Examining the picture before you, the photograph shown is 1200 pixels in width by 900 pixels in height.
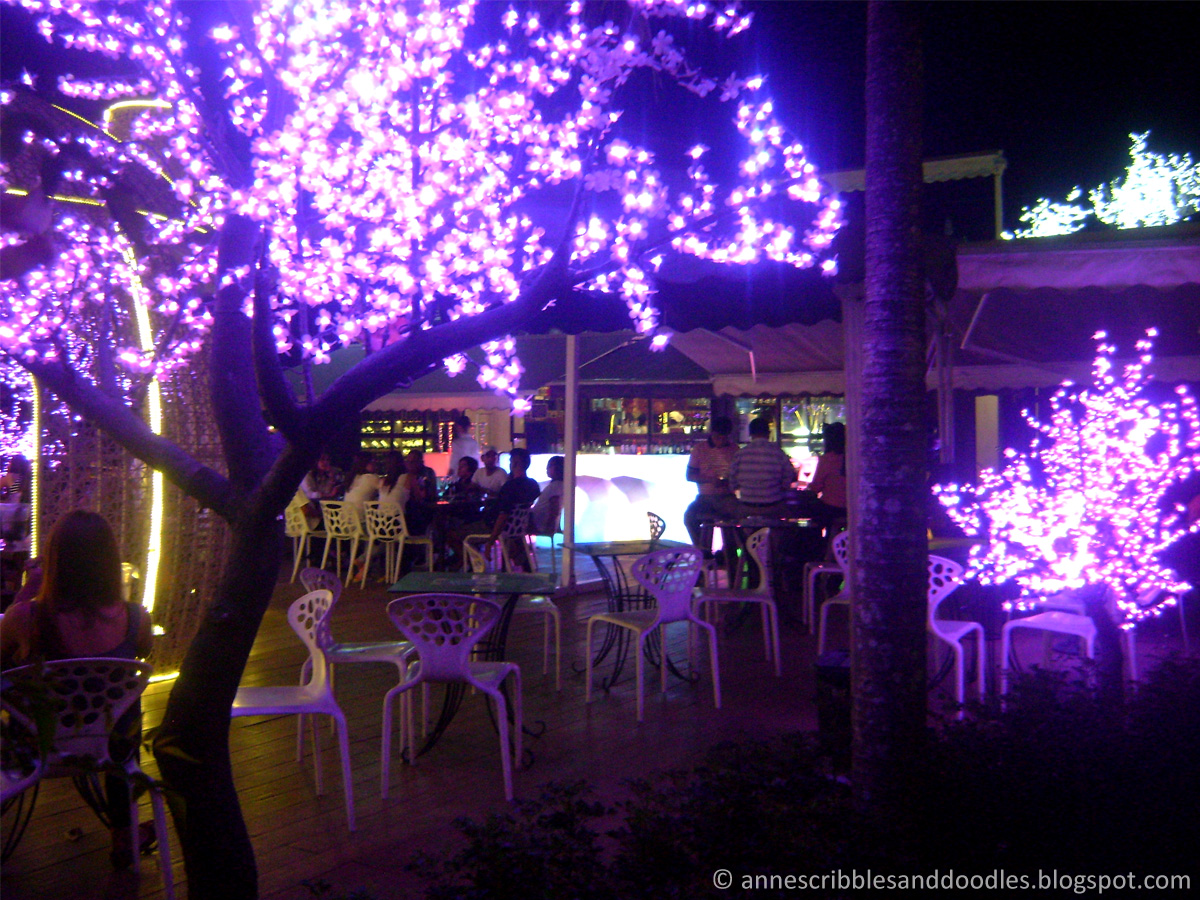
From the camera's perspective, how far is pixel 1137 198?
2489 cm

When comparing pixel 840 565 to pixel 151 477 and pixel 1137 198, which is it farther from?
pixel 1137 198

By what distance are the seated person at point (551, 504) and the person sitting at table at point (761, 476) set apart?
225 centimetres

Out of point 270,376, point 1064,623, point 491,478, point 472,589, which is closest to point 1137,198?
point 491,478

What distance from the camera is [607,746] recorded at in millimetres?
4688

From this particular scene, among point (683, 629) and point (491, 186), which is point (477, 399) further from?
point (491, 186)

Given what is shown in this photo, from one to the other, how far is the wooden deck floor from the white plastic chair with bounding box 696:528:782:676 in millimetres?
153

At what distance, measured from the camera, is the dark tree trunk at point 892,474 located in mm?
2777

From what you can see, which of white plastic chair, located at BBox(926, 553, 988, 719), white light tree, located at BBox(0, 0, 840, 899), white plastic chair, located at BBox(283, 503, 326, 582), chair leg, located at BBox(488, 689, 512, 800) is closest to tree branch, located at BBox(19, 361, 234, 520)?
white light tree, located at BBox(0, 0, 840, 899)

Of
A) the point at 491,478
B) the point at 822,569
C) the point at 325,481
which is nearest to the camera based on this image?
the point at 822,569

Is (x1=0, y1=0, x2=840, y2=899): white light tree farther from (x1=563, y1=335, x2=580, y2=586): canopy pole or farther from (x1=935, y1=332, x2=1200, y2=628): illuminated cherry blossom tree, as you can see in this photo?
(x1=563, y1=335, x2=580, y2=586): canopy pole

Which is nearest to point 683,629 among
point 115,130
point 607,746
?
point 607,746

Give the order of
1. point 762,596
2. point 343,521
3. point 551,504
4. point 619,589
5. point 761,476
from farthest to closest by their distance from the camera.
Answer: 1. point 343,521
2. point 551,504
3. point 761,476
4. point 619,589
5. point 762,596

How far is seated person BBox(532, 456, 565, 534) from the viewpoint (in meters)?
9.34

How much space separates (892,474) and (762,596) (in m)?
3.57
